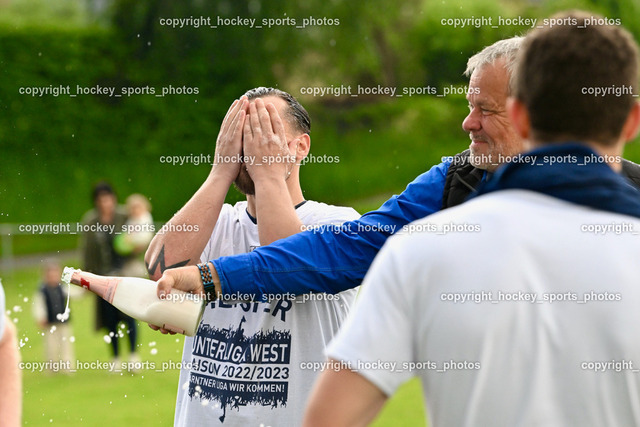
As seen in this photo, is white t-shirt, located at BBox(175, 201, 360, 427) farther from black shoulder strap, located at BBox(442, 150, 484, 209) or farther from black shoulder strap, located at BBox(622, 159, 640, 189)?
black shoulder strap, located at BBox(622, 159, 640, 189)

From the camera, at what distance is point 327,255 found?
2779 millimetres

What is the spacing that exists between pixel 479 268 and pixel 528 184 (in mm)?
187

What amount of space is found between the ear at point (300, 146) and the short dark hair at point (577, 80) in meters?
1.66

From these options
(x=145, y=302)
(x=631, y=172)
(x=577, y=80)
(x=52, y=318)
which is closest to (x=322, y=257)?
(x=145, y=302)

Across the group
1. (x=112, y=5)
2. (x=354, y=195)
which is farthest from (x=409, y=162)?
(x=112, y=5)

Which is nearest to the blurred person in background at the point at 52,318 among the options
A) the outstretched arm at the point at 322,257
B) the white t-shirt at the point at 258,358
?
the white t-shirt at the point at 258,358

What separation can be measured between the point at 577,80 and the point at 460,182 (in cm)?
121

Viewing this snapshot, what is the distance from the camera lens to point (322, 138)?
938 inches

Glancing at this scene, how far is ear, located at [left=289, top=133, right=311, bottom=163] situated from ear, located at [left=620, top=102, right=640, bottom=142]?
5.48 ft

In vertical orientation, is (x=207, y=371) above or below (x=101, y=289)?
below

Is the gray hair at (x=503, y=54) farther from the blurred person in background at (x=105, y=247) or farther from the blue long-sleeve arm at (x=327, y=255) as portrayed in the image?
the blurred person in background at (x=105, y=247)

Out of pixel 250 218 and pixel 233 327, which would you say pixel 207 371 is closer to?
pixel 233 327

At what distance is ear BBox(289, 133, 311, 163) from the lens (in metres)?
3.23

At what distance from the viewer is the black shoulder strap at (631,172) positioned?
Result: 8.79 feet
